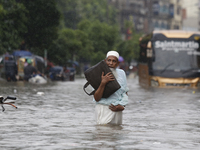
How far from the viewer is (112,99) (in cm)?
995

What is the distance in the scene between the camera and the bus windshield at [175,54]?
3184 centimetres

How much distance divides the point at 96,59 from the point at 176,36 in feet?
139

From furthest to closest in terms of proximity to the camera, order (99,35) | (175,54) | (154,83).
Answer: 1. (99,35)
2. (175,54)
3. (154,83)

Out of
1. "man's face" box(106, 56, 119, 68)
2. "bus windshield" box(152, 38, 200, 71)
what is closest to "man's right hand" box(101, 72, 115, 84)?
"man's face" box(106, 56, 119, 68)

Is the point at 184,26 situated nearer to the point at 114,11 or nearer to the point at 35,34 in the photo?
the point at 114,11

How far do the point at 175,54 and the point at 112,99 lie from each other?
22.5 meters

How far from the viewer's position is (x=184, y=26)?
14412 centimetres

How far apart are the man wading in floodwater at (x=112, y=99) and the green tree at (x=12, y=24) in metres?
32.3

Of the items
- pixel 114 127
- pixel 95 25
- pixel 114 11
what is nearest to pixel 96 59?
pixel 95 25

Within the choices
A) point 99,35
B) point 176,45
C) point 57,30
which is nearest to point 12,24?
point 57,30

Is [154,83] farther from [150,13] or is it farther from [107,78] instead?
[150,13]

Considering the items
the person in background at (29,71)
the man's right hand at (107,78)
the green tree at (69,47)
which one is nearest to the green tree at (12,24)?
the person in background at (29,71)

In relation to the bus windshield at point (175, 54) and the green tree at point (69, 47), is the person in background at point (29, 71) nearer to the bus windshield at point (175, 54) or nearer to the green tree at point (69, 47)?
the bus windshield at point (175, 54)

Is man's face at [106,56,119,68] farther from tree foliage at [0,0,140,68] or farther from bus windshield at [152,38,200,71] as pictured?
tree foliage at [0,0,140,68]
